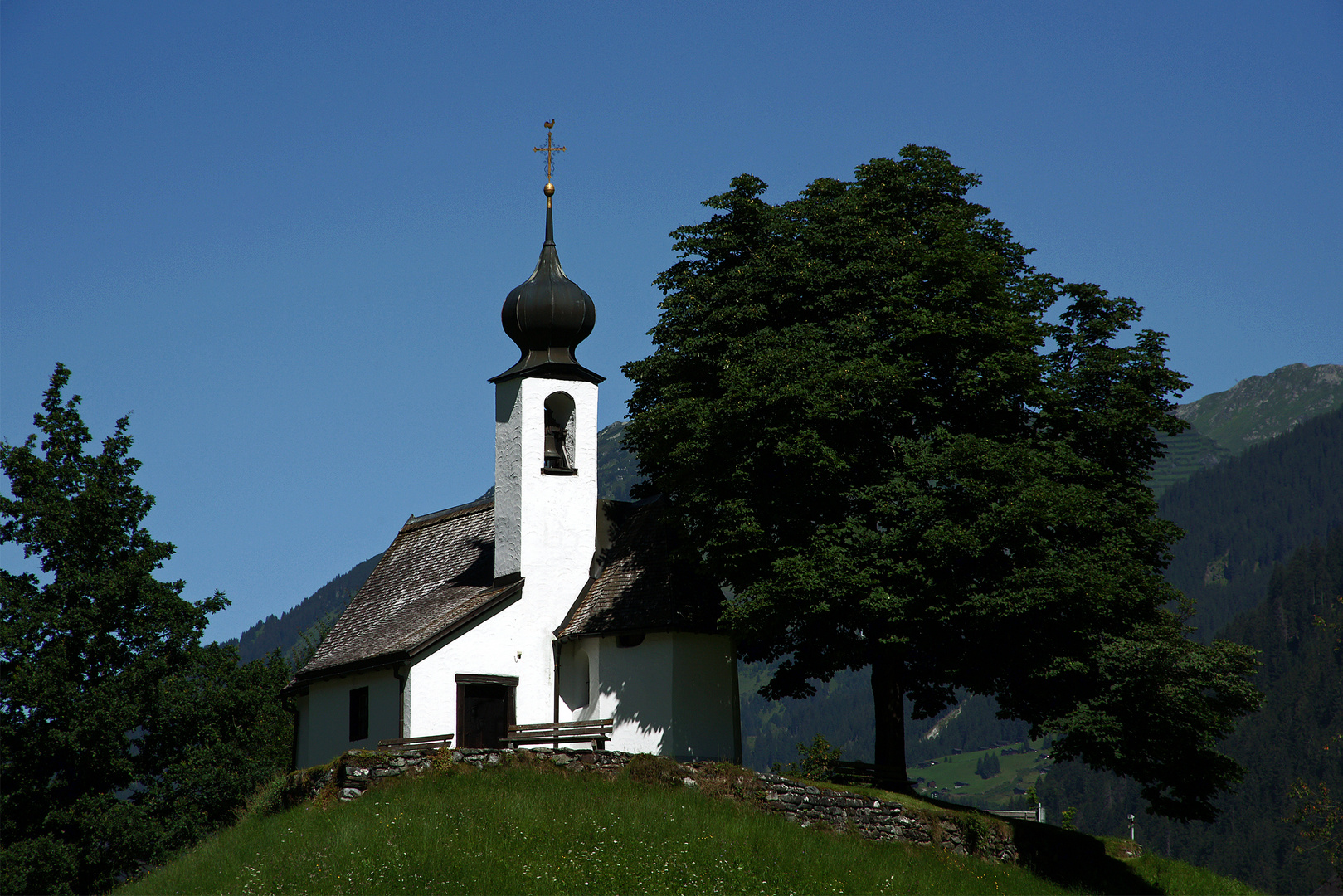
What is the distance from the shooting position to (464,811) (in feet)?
79.8

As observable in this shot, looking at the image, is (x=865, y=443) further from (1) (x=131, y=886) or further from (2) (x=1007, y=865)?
(1) (x=131, y=886)

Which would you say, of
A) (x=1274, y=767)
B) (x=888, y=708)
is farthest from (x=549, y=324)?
(x=1274, y=767)

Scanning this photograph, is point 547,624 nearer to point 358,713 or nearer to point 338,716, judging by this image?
point 358,713

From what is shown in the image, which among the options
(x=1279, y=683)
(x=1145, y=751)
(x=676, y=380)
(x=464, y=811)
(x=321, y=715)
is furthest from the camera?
(x=1279, y=683)

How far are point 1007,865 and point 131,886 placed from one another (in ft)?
56.3

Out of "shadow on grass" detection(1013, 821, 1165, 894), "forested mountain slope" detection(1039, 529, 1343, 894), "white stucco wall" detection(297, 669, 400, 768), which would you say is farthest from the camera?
"forested mountain slope" detection(1039, 529, 1343, 894)

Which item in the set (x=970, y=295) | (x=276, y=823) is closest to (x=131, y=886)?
Result: (x=276, y=823)

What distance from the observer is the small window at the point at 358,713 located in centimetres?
3431

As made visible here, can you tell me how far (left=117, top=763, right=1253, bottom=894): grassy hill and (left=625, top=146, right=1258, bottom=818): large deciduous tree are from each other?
4.22 metres

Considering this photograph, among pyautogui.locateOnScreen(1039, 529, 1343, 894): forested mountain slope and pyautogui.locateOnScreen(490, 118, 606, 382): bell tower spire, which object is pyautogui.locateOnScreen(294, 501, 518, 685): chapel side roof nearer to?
pyautogui.locateOnScreen(490, 118, 606, 382): bell tower spire

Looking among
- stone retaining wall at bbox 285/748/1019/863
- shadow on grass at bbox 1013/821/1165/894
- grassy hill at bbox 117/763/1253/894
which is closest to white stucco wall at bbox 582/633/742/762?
stone retaining wall at bbox 285/748/1019/863

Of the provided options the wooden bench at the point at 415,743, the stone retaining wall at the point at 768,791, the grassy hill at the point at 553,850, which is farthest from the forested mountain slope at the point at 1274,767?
the wooden bench at the point at 415,743

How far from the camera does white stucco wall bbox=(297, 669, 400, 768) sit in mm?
33000

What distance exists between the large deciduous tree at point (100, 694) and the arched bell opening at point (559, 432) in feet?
40.9
